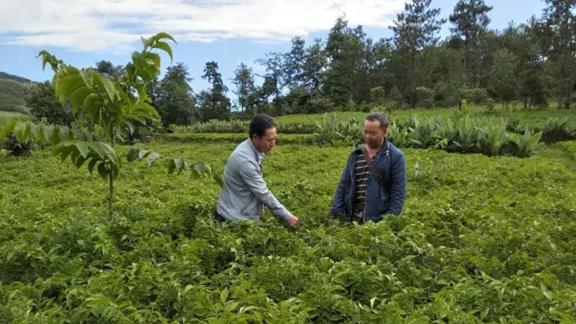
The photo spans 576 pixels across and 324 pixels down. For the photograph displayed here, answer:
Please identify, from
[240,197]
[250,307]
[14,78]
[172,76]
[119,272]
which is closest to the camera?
[250,307]

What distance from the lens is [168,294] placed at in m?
2.75

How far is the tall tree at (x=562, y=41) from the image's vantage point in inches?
1219

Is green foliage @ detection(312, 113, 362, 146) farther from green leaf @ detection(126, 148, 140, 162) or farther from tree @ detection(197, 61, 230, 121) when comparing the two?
tree @ detection(197, 61, 230, 121)

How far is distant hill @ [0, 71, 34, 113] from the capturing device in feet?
316

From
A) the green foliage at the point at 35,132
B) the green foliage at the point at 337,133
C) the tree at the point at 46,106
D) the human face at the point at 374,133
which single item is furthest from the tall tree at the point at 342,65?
the green foliage at the point at 35,132

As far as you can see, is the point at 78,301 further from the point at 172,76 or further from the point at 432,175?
the point at 172,76

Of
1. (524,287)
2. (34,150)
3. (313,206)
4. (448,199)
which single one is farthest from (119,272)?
(34,150)

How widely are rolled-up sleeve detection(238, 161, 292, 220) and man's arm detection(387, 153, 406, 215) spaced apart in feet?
3.85

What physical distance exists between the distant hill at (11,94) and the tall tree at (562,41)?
3292 inches

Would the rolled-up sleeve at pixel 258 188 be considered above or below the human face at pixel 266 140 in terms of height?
below

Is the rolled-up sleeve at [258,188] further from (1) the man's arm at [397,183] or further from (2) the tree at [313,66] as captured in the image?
(2) the tree at [313,66]

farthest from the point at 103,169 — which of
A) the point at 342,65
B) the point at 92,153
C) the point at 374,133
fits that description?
the point at 342,65

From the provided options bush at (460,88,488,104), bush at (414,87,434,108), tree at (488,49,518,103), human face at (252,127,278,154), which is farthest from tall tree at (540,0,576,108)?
human face at (252,127,278,154)

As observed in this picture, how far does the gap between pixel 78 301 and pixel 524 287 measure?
Answer: 229 centimetres
